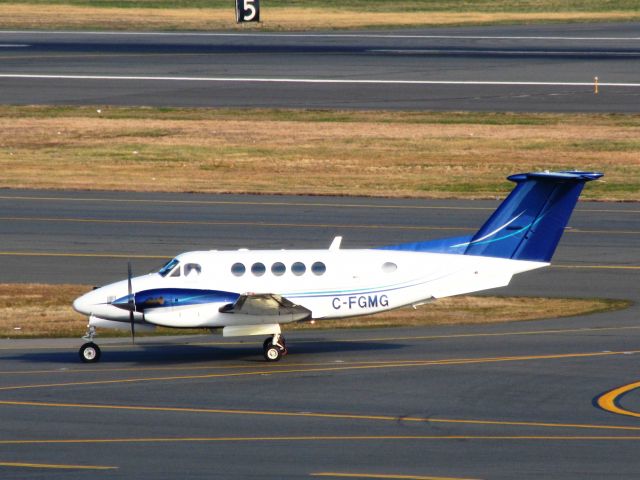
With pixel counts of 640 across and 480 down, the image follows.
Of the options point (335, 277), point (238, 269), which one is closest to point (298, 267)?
point (335, 277)

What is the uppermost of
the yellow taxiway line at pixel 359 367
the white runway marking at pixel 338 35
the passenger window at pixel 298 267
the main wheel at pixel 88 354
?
the white runway marking at pixel 338 35

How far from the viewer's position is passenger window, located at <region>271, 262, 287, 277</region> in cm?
2647

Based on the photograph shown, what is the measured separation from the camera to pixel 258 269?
26547 millimetres

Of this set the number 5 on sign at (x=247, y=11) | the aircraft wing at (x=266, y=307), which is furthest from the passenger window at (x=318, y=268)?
the number 5 on sign at (x=247, y=11)

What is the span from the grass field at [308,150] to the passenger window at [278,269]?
19.9 metres

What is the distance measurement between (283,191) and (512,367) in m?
22.5

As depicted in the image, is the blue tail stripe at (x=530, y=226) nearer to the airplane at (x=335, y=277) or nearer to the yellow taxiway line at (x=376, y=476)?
the airplane at (x=335, y=277)

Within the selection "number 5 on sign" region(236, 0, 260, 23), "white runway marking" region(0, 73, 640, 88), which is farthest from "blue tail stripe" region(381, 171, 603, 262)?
"number 5 on sign" region(236, 0, 260, 23)

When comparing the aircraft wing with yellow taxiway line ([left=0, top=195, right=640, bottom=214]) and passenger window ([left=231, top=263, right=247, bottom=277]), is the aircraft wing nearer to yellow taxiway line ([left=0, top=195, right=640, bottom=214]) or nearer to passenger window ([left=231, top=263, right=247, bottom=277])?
passenger window ([left=231, top=263, right=247, bottom=277])

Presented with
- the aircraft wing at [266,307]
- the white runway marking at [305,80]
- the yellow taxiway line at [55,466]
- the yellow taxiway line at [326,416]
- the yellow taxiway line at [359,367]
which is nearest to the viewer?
the yellow taxiway line at [55,466]

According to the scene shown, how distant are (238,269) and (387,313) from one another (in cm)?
619

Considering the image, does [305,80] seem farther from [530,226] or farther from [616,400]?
[616,400]

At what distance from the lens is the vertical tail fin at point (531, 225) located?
26578mm

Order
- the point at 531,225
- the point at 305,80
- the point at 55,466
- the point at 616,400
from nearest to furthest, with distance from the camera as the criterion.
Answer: the point at 55,466 → the point at 616,400 → the point at 531,225 → the point at 305,80
